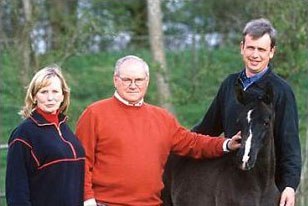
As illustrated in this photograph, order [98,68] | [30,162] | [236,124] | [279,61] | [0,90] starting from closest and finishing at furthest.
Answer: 1. [30,162]
2. [236,124]
3. [279,61]
4. [0,90]
5. [98,68]

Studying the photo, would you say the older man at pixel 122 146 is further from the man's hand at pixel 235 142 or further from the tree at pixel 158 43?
the tree at pixel 158 43

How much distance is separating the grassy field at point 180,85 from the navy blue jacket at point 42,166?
3.97 metres

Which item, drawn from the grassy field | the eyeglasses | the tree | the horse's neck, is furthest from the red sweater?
the tree

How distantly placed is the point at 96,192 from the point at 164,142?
0.56 metres

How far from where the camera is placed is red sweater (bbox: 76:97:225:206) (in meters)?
5.80

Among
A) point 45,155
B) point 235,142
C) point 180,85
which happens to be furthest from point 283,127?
point 180,85

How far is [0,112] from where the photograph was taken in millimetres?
10578

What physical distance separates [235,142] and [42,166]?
1371mm

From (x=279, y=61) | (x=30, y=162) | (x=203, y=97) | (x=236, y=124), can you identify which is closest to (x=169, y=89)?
(x=203, y=97)

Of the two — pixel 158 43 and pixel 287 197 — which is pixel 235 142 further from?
pixel 158 43

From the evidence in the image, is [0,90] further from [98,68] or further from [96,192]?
[96,192]

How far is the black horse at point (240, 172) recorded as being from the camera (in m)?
5.85

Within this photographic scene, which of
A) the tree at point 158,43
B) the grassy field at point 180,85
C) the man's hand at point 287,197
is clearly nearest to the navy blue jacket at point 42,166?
the man's hand at point 287,197

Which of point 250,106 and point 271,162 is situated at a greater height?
point 250,106
